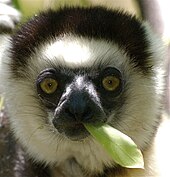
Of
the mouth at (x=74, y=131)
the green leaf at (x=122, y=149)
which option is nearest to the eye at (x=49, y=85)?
the mouth at (x=74, y=131)

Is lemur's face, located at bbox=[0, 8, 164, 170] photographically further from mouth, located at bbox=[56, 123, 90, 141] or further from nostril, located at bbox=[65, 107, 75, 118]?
nostril, located at bbox=[65, 107, 75, 118]

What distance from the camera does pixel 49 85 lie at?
2576 mm

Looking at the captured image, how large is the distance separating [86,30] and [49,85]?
0.99ft

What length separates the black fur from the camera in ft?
8.67

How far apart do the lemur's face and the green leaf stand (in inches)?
13.2

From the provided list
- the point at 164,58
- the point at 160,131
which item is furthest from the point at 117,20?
the point at 160,131

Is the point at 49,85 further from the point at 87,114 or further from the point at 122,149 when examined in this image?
the point at 122,149

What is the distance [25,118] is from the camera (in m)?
2.70

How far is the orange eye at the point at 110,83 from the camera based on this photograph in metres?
2.54

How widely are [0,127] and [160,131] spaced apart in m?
0.87

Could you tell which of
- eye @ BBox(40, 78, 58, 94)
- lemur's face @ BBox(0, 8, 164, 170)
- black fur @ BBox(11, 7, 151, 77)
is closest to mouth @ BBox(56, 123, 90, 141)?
lemur's face @ BBox(0, 8, 164, 170)

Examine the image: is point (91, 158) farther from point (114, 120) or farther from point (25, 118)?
point (25, 118)

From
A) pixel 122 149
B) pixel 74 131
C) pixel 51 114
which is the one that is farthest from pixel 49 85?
pixel 122 149

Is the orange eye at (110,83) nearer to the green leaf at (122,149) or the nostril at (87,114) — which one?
the nostril at (87,114)
